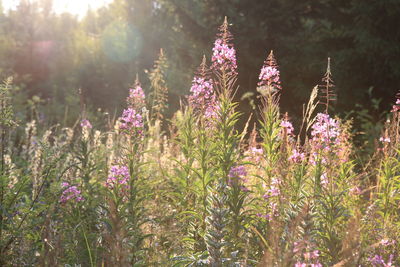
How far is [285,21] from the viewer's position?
1415cm

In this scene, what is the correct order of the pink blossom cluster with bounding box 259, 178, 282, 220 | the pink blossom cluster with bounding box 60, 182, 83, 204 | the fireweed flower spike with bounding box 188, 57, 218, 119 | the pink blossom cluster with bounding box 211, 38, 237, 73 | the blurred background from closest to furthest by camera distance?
the pink blossom cluster with bounding box 259, 178, 282, 220 → the pink blossom cluster with bounding box 211, 38, 237, 73 → the fireweed flower spike with bounding box 188, 57, 218, 119 → the pink blossom cluster with bounding box 60, 182, 83, 204 → the blurred background


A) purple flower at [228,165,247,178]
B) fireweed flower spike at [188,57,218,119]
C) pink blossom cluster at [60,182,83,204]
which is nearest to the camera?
purple flower at [228,165,247,178]

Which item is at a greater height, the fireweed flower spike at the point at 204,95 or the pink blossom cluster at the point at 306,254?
the fireweed flower spike at the point at 204,95

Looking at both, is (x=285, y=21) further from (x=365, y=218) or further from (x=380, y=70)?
(x=365, y=218)

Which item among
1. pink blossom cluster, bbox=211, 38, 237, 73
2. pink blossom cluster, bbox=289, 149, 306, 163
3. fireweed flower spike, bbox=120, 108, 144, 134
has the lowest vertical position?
pink blossom cluster, bbox=289, 149, 306, 163

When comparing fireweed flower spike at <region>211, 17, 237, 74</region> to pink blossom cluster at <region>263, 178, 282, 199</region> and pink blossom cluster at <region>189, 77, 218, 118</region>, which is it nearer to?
pink blossom cluster at <region>189, 77, 218, 118</region>

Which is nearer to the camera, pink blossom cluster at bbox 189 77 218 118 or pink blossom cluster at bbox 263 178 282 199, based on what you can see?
pink blossom cluster at bbox 263 178 282 199

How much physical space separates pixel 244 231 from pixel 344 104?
10.5 m

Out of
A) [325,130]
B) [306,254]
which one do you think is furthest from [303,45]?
[306,254]

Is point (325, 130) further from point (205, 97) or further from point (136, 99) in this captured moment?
point (136, 99)

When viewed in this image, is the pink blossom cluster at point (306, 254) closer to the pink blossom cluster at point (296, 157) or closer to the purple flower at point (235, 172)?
the purple flower at point (235, 172)

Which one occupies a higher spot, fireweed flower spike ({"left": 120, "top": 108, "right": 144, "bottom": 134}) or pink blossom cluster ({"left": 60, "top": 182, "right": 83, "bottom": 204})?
fireweed flower spike ({"left": 120, "top": 108, "right": 144, "bottom": 134})

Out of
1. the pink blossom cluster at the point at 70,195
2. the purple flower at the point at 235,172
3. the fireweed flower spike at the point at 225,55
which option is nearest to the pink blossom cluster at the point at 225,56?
the fireweed flower spike at the point at 225,55

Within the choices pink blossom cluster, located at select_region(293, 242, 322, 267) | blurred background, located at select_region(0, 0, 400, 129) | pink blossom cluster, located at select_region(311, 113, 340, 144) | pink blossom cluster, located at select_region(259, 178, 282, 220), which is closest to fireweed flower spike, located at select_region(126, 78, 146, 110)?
pink blossom cluster, located at select_region(259, 178, 282, 220)
